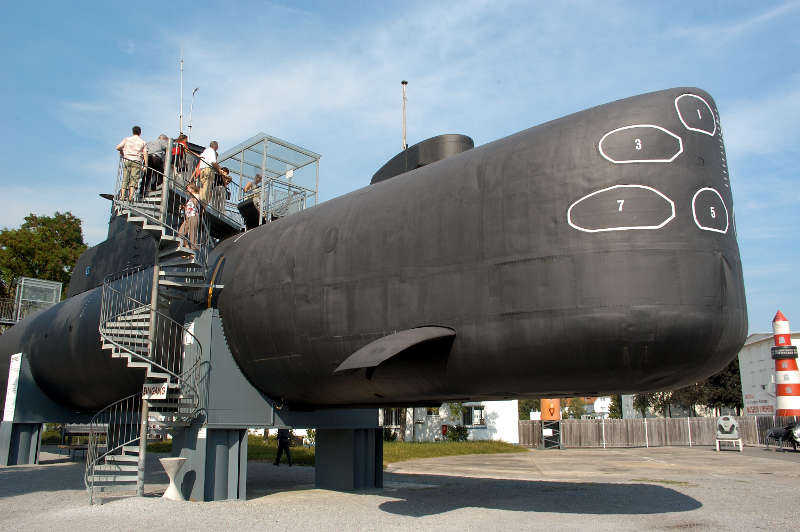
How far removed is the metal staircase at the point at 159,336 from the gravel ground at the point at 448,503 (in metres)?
0.86

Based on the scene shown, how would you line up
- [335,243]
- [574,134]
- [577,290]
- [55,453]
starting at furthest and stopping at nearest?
[55,453] → [335,243] → [574,134] → [577,290]

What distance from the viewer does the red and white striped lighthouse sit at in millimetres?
33625

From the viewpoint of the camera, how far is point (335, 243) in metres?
11.8

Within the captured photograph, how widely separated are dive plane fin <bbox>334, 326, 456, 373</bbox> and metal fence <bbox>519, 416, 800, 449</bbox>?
30.4m

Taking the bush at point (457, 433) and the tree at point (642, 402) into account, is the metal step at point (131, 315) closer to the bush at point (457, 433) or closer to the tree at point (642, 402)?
the bush at point (457, 433)

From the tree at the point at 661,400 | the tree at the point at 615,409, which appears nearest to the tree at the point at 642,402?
the tree at the point at 661,400

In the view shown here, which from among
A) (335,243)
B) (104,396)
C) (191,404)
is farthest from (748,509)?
(104,396)

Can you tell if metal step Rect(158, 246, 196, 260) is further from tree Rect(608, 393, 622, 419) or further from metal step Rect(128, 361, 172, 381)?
tree Rect(608, 393, 622, 419)

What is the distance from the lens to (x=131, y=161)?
1440 cm

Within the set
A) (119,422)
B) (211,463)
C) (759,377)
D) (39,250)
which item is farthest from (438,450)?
(39,250)

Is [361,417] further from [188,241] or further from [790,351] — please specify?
[790,351]

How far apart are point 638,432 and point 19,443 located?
3243 cm

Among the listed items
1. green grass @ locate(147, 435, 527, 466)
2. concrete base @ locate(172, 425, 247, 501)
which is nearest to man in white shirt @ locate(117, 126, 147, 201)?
concrete base @ locate(172, 425, 247, 501)

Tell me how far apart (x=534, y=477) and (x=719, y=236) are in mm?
11814
